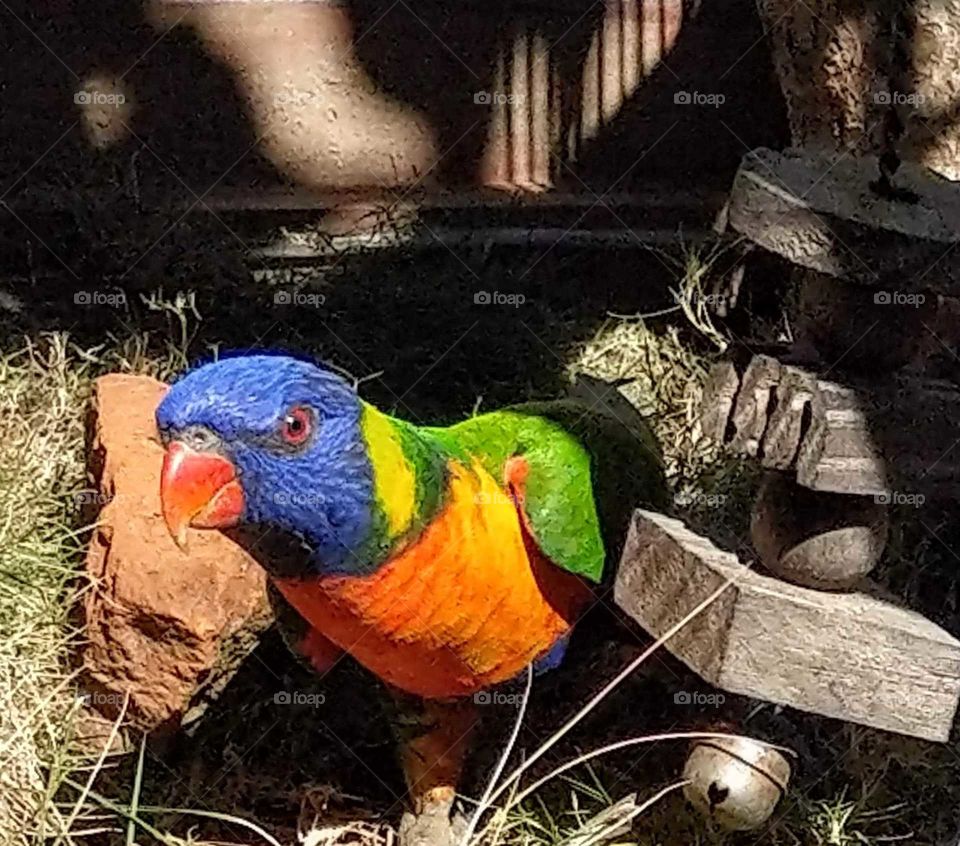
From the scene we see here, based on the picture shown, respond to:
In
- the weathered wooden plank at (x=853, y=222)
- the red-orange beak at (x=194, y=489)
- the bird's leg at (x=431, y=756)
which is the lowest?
the bird's leg at (x=431, y=756)

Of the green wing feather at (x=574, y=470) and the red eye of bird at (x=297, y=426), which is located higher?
the red eye of bird at (x=297, y=426)

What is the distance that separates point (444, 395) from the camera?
11.9 ft

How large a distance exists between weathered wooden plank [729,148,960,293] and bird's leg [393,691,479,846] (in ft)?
3.31

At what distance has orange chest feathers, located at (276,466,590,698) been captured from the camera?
2324 mm

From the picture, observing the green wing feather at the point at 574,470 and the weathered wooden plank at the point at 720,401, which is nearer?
the weathered wooden plank at the point at 720,401

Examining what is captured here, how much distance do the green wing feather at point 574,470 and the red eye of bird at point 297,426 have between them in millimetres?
398

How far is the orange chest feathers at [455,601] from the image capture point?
232 centimetres

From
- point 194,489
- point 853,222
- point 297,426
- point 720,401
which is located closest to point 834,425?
point 720,401

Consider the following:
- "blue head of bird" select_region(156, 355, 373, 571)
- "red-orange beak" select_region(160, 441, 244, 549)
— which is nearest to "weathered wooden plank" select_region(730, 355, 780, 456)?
"blue head of bird" select_region(156, 355, 373, 571)

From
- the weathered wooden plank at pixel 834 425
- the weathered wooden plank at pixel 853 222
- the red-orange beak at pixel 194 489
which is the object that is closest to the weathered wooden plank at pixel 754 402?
the weathered wooden plank at pixel 834 425

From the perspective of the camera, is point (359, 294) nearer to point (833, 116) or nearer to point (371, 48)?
point (371, 48)

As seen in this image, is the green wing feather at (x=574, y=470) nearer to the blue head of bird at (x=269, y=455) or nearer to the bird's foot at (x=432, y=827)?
the blue head of bird at (x=269, y=455)

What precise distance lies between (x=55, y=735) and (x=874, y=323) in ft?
5.23

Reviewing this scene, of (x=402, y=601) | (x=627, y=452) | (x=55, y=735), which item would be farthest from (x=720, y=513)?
(x=55, y=735)
